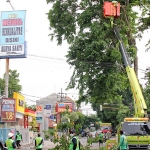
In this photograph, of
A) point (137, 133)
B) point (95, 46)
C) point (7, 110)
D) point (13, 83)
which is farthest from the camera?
point (13, 83)

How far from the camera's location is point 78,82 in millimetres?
32938

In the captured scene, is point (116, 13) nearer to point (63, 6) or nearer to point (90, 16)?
point (90, 16)

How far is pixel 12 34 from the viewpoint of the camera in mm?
39531

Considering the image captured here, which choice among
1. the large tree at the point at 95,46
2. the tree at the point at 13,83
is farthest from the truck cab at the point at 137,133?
the tree at the point at 13,83

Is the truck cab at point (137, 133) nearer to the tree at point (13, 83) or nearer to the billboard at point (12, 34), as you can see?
the billboard at point (12, 34)

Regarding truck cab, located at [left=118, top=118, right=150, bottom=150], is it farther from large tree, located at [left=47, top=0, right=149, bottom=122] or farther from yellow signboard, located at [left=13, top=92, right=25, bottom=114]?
yellow signboard, located at [left=13, top=92, right=25, bottom=114]

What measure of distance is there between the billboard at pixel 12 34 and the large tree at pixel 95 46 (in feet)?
18.0

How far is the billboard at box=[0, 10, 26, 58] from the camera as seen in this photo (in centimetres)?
3919

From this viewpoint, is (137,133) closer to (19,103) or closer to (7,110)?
(7,110)

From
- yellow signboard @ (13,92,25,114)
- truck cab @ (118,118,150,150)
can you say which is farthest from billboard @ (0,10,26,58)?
truck cab @ (118,118,150,150)

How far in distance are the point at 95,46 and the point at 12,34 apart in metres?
11.2

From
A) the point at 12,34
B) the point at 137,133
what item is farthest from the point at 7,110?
the point at 137,133

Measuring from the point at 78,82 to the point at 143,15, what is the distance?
627 inches

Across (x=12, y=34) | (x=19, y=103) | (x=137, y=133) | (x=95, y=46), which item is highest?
(x=12, y=34)
